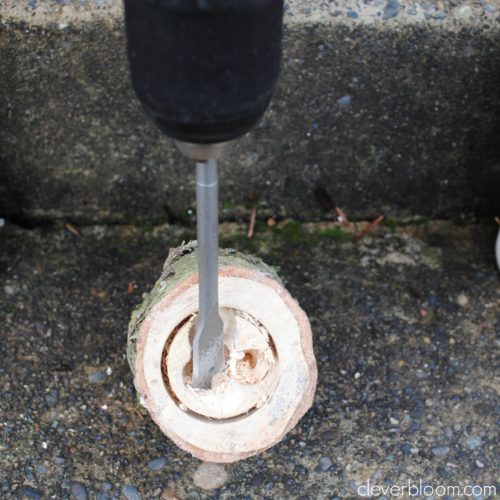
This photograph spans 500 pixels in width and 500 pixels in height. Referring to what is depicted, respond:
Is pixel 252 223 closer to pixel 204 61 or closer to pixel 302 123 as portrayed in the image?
pixel 302 123

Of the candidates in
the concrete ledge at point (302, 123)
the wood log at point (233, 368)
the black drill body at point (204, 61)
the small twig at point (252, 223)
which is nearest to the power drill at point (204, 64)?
the black drill body at point (204, 61)

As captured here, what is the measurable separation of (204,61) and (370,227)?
955mm

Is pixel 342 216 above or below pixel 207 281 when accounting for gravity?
below

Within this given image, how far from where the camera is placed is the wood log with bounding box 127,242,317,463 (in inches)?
43.8

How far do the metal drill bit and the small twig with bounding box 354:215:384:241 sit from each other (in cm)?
55

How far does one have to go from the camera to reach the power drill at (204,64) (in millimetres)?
647

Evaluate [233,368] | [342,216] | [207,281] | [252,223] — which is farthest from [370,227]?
[207,281]

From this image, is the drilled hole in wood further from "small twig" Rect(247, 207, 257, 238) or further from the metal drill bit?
"small twig" Rect(247, 207, 257, 238)

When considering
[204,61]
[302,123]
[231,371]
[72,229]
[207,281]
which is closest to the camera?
[204,61]

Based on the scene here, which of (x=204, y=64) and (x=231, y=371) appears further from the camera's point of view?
(x=231, y=371)

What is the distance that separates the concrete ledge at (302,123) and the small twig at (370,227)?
0.07ft

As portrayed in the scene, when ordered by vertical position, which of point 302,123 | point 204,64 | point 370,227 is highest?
point 204,64

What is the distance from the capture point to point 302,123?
1430 millimetres

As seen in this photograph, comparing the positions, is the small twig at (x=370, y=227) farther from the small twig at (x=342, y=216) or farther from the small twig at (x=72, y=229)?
the small twig at (x=72, y=229)
